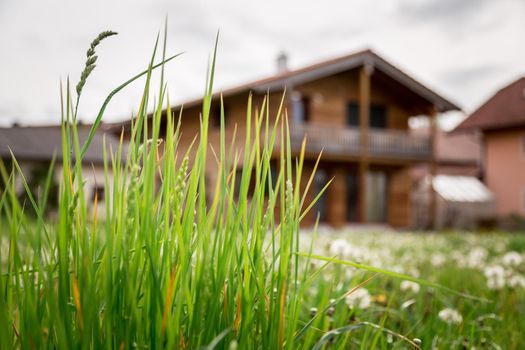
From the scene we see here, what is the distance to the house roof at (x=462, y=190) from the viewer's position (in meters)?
24.0

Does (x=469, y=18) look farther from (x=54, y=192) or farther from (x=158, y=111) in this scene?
(x=54, y=192)

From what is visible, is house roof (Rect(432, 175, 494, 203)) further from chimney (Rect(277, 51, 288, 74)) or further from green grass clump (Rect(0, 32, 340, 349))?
green grass clump (Rect(0, 32, 340, 349))

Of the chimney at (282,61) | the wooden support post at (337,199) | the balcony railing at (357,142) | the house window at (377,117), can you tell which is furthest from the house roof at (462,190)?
the chimney at (282,61)

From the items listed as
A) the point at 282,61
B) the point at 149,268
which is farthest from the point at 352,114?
the point at 149,268

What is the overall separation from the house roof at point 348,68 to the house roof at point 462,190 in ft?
16.1

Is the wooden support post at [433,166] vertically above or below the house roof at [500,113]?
below

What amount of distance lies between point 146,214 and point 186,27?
85 cm

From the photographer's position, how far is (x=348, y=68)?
63.5ft

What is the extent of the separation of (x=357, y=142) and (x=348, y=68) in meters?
2.69

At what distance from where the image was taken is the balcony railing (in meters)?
18.3

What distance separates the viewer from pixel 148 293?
109 centimetres

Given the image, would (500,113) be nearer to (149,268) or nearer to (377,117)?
(377,117)

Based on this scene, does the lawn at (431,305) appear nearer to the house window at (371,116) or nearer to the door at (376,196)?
the house window at (371,116)

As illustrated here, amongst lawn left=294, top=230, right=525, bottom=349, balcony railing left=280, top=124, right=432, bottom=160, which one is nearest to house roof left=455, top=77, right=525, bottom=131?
balcony railing left=280, top=124, right=432, bottom=160
